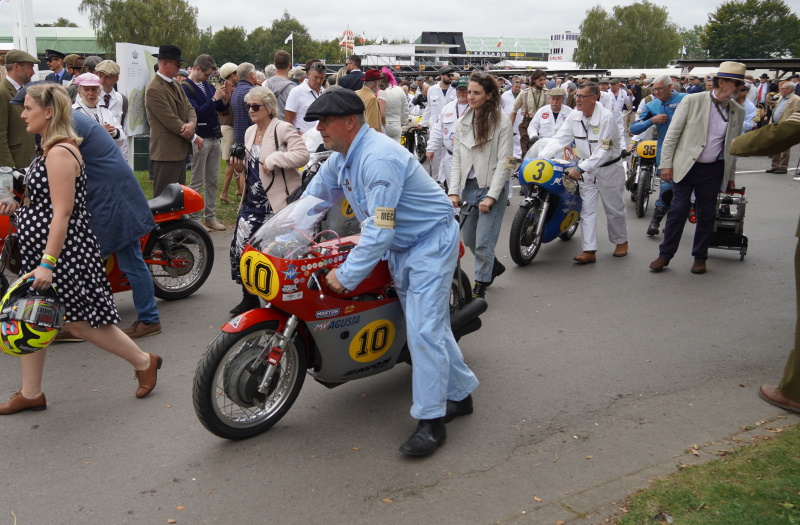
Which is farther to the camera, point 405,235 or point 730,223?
point 730,223

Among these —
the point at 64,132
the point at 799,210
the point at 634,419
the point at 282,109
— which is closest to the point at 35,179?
the point at 64,132

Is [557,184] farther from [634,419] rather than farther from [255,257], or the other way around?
[255,257]

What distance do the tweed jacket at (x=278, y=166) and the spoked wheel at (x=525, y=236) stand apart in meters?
2.86

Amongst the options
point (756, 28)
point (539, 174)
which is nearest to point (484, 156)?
point (539, 174)

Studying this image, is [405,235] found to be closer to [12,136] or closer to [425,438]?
[425,438]

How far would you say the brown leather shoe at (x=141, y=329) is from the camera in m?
6.18

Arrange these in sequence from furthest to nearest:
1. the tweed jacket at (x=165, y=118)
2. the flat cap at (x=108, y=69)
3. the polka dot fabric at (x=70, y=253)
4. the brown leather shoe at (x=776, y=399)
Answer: the flat cap at (x=108, y=69)
the tweed jacket at (x=165, y=118)
the brown leather shoe at (x=776, y=399)
the polka dot fabric at (x=70, y=253)

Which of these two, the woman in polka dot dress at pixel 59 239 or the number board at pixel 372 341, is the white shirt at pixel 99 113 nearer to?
the woman in polka dot dress at pixel 59 239

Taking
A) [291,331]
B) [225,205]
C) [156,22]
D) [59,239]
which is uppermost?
[156,22]

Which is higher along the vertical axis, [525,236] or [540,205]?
[540,205]

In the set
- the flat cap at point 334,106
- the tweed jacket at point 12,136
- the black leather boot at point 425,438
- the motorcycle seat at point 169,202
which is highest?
the flat cap at point 334,106

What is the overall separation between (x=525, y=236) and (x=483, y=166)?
6.05 ft

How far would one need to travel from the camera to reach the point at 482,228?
7.01 metres

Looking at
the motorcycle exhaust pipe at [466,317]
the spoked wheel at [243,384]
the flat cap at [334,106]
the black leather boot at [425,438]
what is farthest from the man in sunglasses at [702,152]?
the spoked wheel at [243,384]
